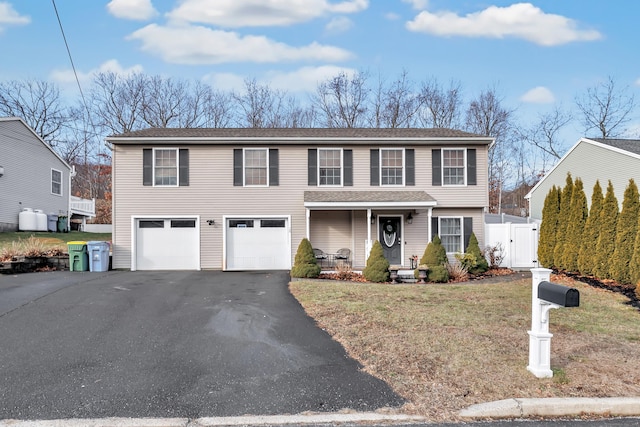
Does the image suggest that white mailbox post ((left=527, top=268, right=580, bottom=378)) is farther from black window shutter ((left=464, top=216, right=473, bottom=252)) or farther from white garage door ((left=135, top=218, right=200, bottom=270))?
white garage door ((left=135, top=218, right=200, bottom=270))

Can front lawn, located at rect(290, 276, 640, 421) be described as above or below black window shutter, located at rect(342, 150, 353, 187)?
below

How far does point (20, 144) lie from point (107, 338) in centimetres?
2081

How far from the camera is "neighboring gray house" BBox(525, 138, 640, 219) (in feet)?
55.6

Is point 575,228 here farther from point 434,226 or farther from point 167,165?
point 167,165

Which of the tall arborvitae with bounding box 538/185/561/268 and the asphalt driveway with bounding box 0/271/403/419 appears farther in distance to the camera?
the tall arborvitae with bounding box 538/185/561/268

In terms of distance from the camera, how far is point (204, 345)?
18.9 feet

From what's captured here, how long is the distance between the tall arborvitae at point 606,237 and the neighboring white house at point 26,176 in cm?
2433

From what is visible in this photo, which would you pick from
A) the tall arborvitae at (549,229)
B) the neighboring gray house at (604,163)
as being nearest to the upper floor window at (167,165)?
the tall arborvitae at (549,229)

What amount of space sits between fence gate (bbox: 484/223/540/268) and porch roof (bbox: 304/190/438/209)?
2.87 m

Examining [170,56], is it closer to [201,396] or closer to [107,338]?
[107,338]

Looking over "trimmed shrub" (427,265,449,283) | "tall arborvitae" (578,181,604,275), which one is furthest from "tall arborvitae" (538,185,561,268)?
"trimmed shrub" (427,265,449,283)

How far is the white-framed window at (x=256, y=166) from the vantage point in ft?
50.4

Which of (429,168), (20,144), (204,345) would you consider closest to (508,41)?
(429,168)

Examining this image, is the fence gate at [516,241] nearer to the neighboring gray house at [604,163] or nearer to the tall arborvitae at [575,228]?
the tall arborvitae at [575,228]
